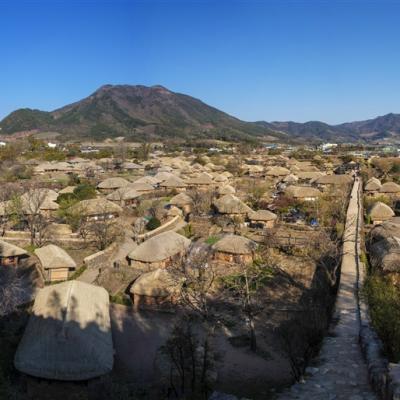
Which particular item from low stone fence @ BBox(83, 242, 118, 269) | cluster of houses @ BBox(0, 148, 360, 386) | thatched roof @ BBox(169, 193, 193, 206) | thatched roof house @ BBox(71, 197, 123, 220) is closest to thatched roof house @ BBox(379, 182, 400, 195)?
cluster of houses @ BBox(0, 148, 360, 386)

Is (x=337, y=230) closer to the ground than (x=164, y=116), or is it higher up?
closer to the ground

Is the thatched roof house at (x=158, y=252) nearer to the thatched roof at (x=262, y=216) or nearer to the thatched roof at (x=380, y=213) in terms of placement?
the thatched roof at (x=262, y=216)

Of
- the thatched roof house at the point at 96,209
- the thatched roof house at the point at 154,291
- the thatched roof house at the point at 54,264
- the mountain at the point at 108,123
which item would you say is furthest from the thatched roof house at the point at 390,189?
the mountain at the point at 108,123

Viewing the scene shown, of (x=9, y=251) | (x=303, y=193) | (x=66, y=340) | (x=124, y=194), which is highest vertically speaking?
(x=124, y=194)

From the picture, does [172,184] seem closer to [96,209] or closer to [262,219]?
[96,209]

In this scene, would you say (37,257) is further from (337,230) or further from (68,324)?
(337,230)

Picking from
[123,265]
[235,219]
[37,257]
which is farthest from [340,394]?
[235,219]

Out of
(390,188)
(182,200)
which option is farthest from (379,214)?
(182,200)
